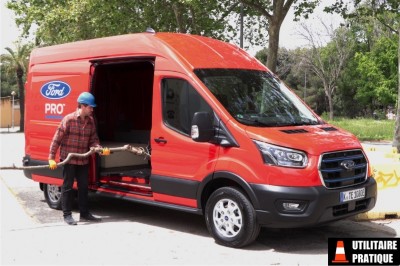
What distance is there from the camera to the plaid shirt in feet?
24.7

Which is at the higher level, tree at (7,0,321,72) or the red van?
tree at (7,0,321,72)

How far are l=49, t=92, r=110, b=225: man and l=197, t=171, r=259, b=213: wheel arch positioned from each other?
1780 mm

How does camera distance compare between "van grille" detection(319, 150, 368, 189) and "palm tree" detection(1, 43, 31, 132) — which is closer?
"van grille" detection(319, 150, 368, 189)

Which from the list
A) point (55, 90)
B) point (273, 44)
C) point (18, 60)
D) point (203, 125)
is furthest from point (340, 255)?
point (18, 60)

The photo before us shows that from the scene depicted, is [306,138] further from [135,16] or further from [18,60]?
[18,60]

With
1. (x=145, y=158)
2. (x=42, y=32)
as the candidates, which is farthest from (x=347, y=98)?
(x=145, y=158)

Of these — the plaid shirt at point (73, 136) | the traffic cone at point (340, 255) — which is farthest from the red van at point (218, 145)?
the plaid shirt at point (73, 136)

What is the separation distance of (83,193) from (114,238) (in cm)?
123

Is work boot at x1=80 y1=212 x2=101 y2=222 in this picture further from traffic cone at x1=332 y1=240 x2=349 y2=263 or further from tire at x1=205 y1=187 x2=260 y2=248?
traffic cone at x1=332 y1=240 x2=349 y2=263

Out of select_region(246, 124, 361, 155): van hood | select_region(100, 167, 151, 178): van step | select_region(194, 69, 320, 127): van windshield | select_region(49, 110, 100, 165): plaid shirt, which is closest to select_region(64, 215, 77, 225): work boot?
select_region(49, 110, 100, 165): plaid shirt

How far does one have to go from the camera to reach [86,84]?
8.12 metres

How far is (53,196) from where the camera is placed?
345 inches

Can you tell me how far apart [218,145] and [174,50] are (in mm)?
1518

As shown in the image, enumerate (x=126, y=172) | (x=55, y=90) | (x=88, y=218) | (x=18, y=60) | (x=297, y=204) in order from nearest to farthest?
(x=297, y=204) < (x=88, y=218) < (x=126, y=172) < (x=55, y=90) < (x=18, y=60)
